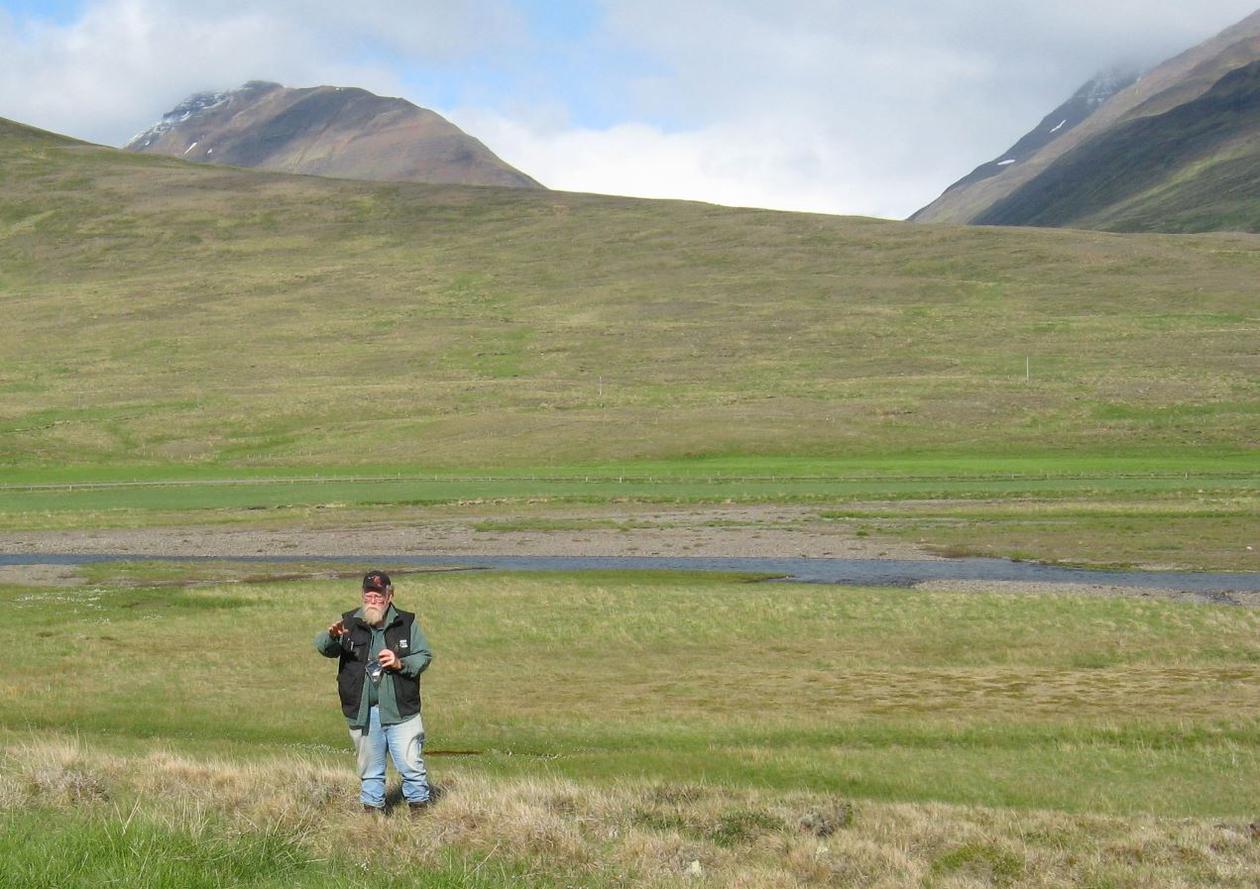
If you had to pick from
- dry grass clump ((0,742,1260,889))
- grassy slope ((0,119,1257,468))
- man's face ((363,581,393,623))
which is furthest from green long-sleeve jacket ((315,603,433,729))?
grassy slope ((0,119,1257,468))

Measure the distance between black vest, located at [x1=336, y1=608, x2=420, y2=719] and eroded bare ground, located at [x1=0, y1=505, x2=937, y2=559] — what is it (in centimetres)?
3875

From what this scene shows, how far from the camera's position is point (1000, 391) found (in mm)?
116375

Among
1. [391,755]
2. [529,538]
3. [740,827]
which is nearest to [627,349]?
[529,538]

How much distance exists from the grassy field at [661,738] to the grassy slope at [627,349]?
206 ft

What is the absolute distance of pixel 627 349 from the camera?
142 metres

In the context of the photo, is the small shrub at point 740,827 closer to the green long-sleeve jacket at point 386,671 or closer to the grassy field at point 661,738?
the grassy field at point 661,738

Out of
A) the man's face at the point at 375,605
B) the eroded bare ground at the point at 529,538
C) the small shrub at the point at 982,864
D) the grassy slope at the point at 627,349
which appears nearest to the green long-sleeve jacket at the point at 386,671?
the man's face at the point at 375,605

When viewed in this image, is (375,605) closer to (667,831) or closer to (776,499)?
(667,831)

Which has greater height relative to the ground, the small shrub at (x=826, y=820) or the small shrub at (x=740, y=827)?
the small shrub at (x=740, y=827)

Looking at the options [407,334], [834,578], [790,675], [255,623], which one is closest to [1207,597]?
[834,578]

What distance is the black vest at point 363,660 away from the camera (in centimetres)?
1288

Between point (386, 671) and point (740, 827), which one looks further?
point (740, 827)

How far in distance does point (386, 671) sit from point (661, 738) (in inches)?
357

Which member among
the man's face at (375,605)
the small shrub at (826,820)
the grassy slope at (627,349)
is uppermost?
the grassy slope at (627,349)
